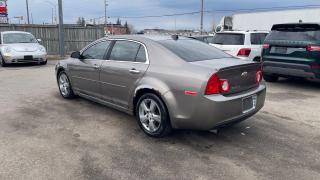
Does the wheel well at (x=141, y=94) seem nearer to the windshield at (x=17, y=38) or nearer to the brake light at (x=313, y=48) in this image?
the brake light at (x=313, y=48)

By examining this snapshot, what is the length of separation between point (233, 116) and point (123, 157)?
1.54 m

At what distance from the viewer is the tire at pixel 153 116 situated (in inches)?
173

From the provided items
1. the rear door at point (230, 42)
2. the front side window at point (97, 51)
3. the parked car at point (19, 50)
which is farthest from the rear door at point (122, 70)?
the parked car at point (19, 50)

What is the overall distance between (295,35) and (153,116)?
5.48 meters

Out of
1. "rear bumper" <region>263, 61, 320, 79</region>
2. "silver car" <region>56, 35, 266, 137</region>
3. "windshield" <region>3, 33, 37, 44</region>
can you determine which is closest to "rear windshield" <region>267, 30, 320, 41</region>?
"rear bumper" <region>263, 61, 320, 79</region>

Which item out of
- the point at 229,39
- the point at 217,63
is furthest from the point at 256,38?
the point at 217,63

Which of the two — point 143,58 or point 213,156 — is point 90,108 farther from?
point 213,156

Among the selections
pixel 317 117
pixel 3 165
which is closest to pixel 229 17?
pixel 317 117

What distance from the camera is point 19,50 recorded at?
12859 mm

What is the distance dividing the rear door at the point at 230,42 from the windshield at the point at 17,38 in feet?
27.5

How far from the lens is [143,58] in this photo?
15.8 ft

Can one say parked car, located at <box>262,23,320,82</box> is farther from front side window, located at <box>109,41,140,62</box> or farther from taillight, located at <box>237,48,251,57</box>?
front side window, located at <box>109,41,140,62</box>

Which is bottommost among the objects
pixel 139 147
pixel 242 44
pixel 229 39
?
pixel 139 147

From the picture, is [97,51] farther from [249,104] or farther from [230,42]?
[230,42]
